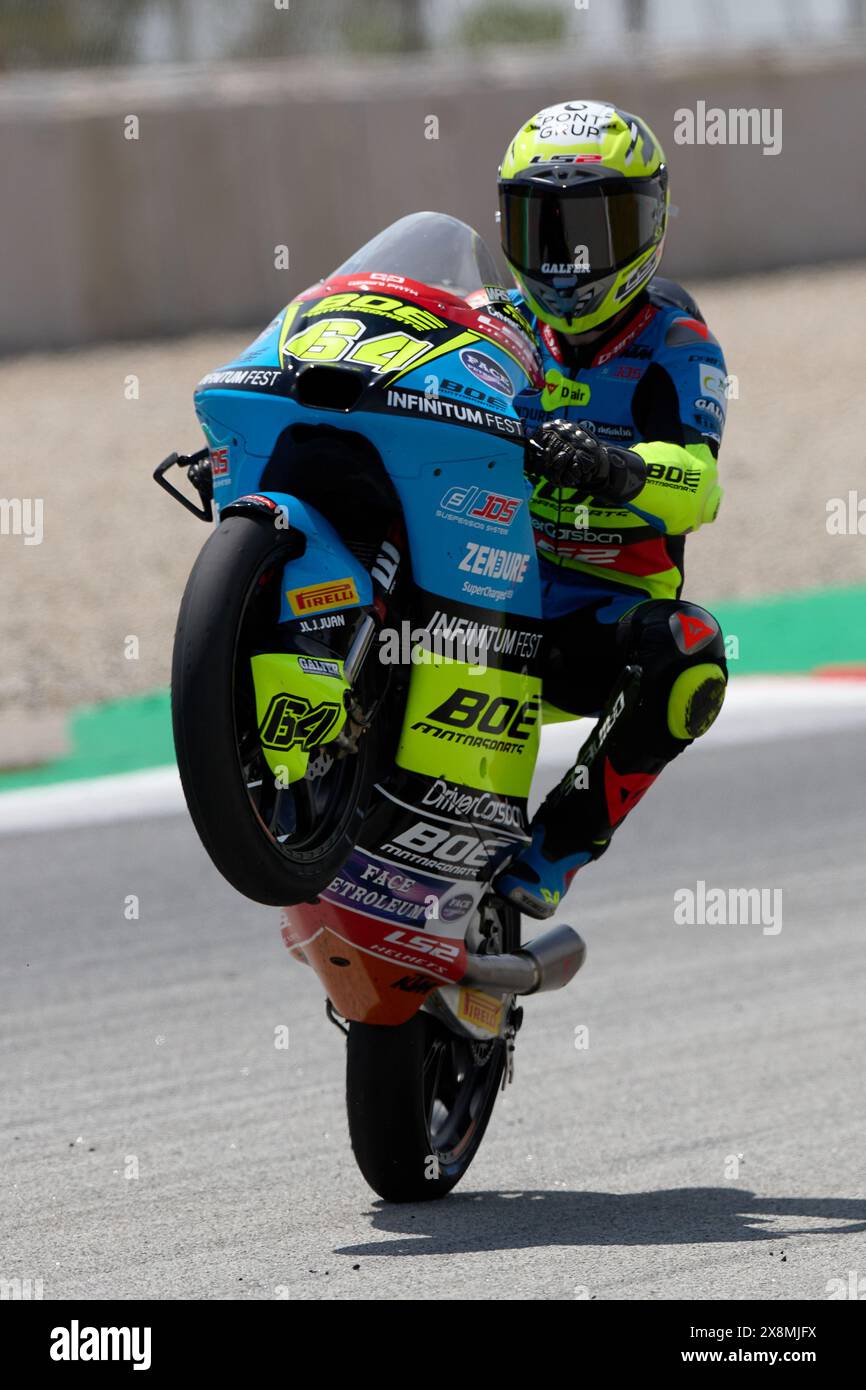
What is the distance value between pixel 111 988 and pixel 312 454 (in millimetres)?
2819

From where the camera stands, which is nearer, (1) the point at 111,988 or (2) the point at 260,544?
(2) the point at 260,544

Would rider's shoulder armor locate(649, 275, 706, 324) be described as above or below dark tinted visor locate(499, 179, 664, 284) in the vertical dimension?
below

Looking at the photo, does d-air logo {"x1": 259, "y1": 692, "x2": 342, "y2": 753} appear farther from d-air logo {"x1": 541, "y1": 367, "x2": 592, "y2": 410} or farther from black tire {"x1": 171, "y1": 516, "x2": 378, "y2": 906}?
d-air logo {"x1": 541, "y1": 367, "x2": 592, "y2": 410}

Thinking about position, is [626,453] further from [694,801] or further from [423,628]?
[694,801]

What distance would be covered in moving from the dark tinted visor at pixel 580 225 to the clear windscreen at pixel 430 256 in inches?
3.5

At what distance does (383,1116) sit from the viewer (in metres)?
4.26

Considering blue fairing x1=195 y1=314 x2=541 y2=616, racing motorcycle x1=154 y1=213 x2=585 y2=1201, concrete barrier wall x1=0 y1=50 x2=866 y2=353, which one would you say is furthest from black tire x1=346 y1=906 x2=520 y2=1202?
concrete barrier wall x1=0 y1=50 x2=866 y2=353

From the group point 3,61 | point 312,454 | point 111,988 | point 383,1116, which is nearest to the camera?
point 312,454

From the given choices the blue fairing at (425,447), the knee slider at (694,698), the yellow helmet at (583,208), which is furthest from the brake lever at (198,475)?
the knee slider at (694,698)

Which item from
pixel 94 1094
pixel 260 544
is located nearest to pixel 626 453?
pixel 260 544

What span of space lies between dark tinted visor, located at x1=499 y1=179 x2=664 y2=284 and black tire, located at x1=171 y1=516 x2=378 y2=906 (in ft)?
3.15

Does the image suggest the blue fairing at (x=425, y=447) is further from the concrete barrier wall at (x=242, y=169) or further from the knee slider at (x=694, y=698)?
the concrete barrier wall at (x=242, y=169)

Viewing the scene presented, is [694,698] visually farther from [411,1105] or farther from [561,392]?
[411,1105]

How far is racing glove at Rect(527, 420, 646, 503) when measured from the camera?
3836 millimetres
